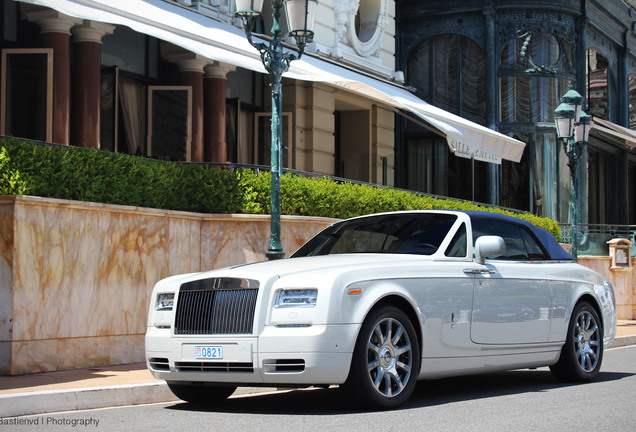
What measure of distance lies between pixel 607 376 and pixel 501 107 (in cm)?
1894

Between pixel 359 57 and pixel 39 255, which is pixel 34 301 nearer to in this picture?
pixel 39 255

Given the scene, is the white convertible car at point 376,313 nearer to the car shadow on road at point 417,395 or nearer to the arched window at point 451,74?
the car shadow on road at point 417,395

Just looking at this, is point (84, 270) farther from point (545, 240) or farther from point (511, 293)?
point (545, 240)

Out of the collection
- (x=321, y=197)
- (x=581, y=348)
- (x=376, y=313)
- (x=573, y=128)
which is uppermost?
(x=573, y=128)

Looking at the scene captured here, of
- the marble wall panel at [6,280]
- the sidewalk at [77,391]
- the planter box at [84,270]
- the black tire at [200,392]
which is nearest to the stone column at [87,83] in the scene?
the planter box at [84,270]

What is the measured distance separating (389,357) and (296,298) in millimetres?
927

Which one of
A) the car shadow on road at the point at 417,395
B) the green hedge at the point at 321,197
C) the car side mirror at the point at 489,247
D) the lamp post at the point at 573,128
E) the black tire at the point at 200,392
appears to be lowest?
the car shadow on road at the point at 417,395

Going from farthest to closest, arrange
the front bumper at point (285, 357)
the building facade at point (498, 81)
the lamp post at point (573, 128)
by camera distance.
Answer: the building facade at point (498, 81) < the lamp post at point (573, 128) < the front bumper at point (285, 357)

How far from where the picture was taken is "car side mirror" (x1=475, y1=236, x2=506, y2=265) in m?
8.96

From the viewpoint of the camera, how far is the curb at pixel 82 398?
7950 millimetres

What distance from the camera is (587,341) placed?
10578 millimetres

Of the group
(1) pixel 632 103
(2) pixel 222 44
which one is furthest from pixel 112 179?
(1) pixel 632 103

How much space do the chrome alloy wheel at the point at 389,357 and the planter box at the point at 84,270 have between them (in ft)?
15.0

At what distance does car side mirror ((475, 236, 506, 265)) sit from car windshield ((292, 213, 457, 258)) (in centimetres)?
33
